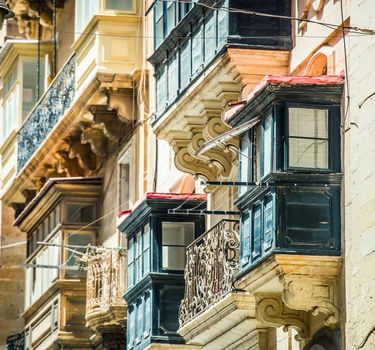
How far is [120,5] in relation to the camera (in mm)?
39125

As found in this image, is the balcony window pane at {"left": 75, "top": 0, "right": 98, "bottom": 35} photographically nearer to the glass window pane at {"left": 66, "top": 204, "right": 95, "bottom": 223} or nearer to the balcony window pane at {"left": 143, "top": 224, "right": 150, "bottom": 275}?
the glass window pane at {"left": 66, "top": 204, "right": 95, "bottom": 223}

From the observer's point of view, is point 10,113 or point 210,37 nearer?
point 210,37

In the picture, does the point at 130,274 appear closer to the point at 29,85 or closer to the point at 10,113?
the point at 29,85

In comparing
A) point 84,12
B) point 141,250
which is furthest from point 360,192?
point 84,12

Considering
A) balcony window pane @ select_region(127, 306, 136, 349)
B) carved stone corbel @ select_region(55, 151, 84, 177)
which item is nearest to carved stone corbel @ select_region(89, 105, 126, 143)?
carved stone corbel @ select_region(55, 151, 84, 177)

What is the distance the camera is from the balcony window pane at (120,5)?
128ft

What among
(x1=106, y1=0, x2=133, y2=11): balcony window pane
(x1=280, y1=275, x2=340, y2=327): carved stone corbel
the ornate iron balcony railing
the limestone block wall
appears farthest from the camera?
(x1=106, y1=0, x2=133, y2=11): balcony window pane

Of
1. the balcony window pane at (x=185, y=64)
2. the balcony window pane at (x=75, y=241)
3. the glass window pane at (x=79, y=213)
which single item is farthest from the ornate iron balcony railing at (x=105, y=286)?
the balcony window pane at (x=185, y=64)

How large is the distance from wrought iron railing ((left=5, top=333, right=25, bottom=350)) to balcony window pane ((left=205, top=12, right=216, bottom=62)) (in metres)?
17.7

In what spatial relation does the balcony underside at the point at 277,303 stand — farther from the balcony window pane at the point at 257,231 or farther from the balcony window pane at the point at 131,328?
the balcony window pane at the point at 131,328

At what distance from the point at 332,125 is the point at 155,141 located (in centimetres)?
1170

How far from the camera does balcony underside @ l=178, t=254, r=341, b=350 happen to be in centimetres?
2623

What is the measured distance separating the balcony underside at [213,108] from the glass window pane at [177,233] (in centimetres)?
134

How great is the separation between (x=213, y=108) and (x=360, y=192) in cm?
567
